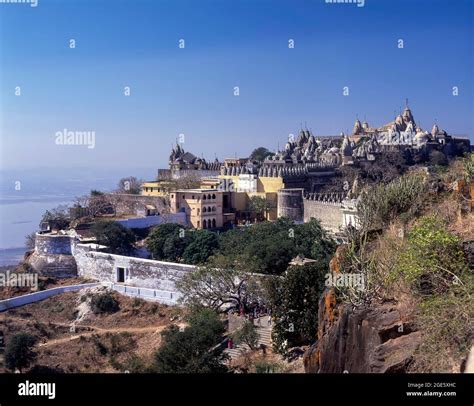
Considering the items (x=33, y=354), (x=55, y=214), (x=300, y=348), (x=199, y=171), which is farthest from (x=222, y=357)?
(x=199, y=171)

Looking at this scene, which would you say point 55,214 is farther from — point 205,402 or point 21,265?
point 205,402

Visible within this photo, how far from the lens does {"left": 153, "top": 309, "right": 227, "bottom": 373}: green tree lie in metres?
14.5

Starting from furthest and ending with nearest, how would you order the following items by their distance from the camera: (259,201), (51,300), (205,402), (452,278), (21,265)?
(259,201) → (21,265) → (51,300) → (452,278) → (205,402)

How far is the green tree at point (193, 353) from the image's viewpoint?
14484 mm

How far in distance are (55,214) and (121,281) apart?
10.5 meters

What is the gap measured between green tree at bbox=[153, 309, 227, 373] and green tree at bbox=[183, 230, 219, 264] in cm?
1093

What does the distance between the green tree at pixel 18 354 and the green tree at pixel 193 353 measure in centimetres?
613

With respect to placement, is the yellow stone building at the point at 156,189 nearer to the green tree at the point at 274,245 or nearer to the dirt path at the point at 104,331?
the green tree at the point at 274,245

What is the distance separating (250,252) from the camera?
2261 centimetres

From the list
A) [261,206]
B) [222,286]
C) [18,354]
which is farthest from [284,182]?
[18,354]

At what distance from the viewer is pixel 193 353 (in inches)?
599

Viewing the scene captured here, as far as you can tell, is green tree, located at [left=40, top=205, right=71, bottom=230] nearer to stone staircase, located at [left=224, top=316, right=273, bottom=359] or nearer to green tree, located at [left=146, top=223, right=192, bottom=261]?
green tree, located at [left=146, top=223, right=192, bottom=261]

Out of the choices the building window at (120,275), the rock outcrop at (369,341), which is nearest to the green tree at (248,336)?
the rock outcrop at (369,341)

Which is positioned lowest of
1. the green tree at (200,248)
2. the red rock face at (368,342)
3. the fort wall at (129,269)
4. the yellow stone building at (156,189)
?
the fort wall at (129,269)
